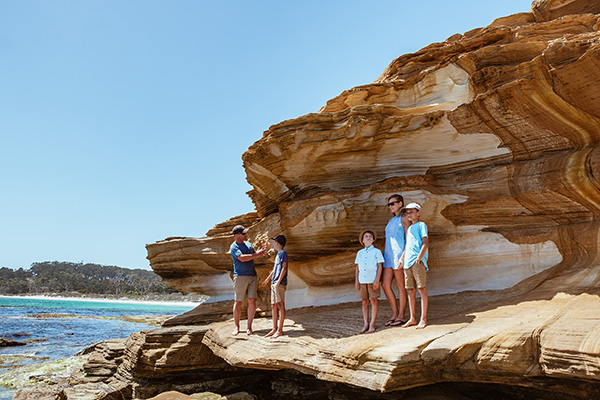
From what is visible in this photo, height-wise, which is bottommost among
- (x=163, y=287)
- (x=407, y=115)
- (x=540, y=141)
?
(x=163, y=287)

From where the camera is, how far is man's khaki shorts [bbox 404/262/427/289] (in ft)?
18.2

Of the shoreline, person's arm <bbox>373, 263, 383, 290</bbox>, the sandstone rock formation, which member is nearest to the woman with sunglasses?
person's arm <bbox>373, 263, 383, 290</bbox>

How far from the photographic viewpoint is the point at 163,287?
3300 inches

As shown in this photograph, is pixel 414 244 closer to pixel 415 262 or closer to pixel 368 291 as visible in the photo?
pixel 415 262

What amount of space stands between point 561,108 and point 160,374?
8.60 m

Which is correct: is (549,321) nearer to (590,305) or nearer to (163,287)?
(590,305)

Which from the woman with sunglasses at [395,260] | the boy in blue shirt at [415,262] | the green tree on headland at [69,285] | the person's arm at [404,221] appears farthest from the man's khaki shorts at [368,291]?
the green tree on headland at [69,285]

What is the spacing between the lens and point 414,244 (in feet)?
18.9

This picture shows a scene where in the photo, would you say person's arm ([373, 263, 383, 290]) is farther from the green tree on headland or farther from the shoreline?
the green tree on headland

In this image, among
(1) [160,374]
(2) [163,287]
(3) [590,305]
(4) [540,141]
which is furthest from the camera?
(2) [163,287]

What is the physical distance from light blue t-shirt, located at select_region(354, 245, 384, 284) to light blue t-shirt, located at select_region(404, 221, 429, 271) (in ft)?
1.59

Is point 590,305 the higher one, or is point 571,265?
point 571,265

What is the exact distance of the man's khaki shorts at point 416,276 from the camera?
554cm

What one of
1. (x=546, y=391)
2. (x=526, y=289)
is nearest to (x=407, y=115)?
(x=526, y=289)
